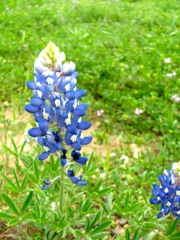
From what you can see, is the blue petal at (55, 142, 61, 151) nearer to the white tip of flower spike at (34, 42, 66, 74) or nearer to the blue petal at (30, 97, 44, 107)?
the blue petal at (30, 97, 44, 107)

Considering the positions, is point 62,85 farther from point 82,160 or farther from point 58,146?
point 82,160

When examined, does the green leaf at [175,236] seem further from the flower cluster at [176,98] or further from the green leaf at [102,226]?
the flower cluster at [176,98]

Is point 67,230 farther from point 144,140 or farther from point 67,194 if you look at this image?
→ point 144,140

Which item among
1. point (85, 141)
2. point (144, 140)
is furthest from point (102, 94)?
point (85, 141)

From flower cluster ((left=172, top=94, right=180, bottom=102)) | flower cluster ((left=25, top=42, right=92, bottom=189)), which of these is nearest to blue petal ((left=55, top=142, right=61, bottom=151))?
flower cluster ((left=25, top=42, right=92, bottom=189))

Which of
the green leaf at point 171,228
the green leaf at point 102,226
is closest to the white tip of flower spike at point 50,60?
the green leaf at point 102,226

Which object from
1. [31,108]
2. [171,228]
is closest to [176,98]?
[171,228]
